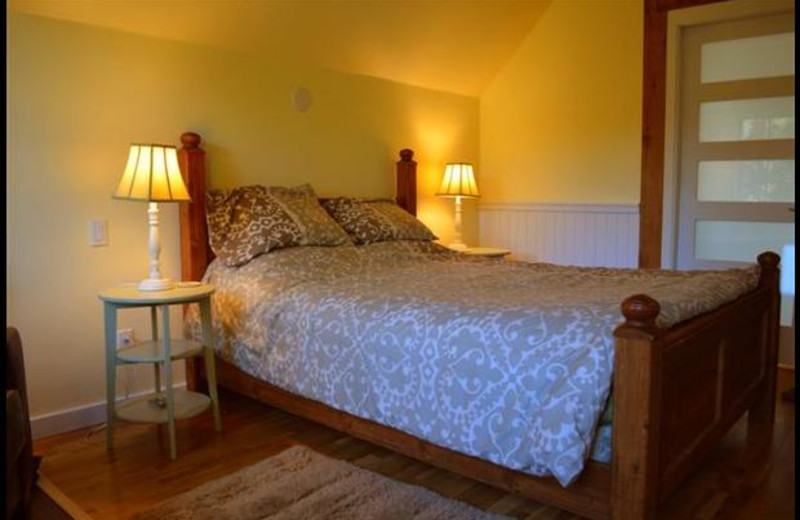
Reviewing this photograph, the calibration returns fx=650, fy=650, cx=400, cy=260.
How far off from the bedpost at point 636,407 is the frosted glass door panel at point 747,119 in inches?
109

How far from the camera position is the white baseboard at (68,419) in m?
2.79

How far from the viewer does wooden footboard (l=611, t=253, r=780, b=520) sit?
1.71 m

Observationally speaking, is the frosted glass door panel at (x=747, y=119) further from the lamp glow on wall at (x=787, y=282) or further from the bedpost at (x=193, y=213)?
the bedpost at (x=193, y=213)

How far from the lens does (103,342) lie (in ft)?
9.86

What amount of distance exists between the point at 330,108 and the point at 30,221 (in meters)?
1.80

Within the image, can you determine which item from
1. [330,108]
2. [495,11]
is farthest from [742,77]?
[330,108]

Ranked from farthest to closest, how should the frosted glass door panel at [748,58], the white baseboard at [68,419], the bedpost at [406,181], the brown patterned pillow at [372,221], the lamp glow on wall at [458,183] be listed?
the lamp glow on wall at [458,183], the bedpost at [406,181], the frosted glass door panel at [748,58], the brown patterned pillow at [372,221], the white baseboard at [68,419]

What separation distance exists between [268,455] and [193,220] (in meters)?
1.24

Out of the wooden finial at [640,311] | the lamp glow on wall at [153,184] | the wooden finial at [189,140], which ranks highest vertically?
the wooden finial at [189,140]

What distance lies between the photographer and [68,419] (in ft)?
9.46

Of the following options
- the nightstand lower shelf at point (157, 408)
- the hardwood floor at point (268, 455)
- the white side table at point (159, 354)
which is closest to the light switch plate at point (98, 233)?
the white side table at point (159, 354)

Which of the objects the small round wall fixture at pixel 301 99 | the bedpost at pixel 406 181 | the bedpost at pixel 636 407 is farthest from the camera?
the bedpost at pixel 406 181

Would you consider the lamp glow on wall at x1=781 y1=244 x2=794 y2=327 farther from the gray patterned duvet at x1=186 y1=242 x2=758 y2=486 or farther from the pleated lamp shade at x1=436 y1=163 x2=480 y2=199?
the pleated lamp shade at x1=436 y1=163 x2=480 y2=199

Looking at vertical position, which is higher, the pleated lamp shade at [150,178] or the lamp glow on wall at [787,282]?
the pleated lamp shade at [150,178]
